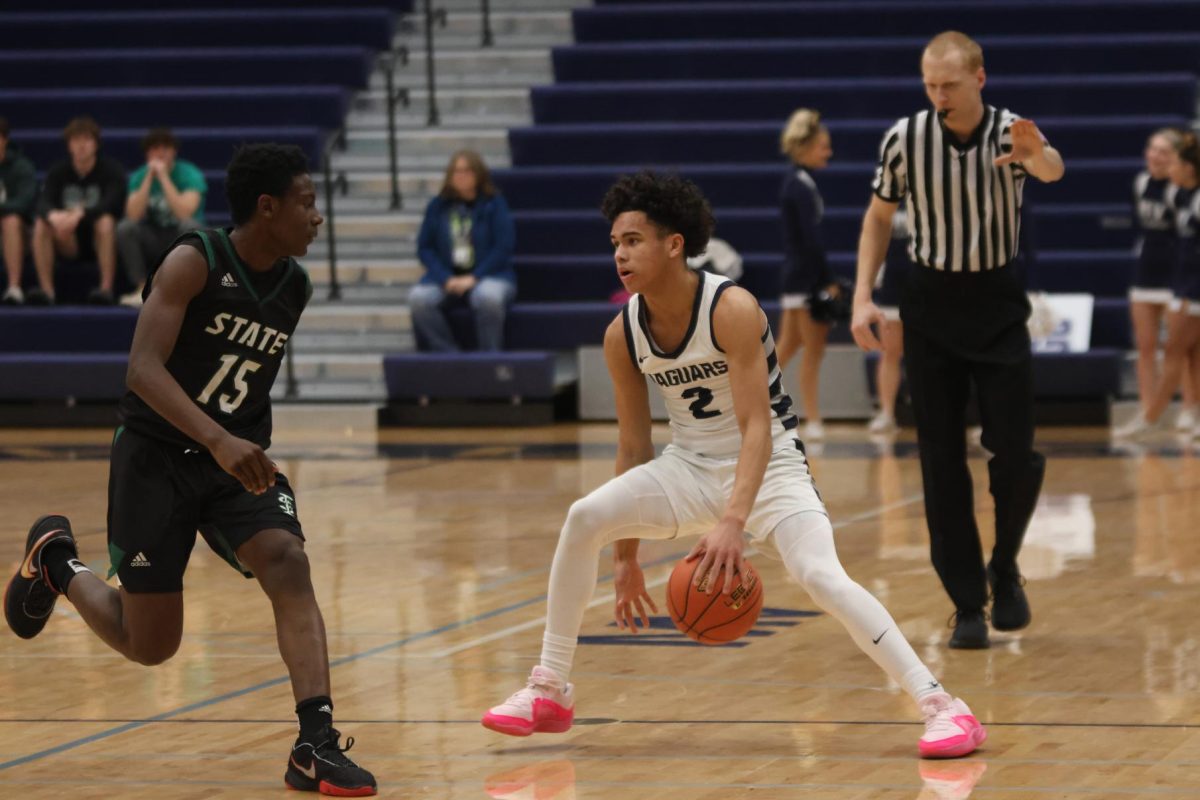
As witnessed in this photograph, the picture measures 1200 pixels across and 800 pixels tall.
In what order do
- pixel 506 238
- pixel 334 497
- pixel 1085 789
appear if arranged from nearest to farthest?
pixel 1085 789, pixel 334 497, pixel 506 238

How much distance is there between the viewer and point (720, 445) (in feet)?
15.9

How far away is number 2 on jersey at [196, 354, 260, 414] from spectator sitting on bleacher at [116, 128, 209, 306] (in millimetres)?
8716

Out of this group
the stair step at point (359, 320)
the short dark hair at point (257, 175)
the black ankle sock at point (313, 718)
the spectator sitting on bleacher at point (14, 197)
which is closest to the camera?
the black ankle sock at point (313, 718)

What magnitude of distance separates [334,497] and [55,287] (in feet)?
17.2

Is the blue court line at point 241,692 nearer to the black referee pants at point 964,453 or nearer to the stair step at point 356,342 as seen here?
the black referee pants at point 964,453

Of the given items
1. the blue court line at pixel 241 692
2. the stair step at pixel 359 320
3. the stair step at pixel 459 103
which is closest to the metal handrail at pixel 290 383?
the stair step at pixel 359 320

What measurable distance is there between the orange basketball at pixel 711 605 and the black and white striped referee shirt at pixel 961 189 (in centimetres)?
158

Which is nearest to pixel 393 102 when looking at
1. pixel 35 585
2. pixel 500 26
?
pixel 500 26

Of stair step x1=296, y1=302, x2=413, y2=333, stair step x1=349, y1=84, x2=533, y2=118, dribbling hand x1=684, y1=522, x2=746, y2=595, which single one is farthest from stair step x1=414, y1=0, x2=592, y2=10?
dribbling hand x1=684, y1=522, x2=746, y2=595

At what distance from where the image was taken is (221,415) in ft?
15.2

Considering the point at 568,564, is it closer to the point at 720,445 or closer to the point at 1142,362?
the point at 720,445

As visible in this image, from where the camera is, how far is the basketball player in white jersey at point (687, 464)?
4590 mm

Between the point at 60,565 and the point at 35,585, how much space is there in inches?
4.9

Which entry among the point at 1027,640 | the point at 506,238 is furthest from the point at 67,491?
the point at 1027,640
